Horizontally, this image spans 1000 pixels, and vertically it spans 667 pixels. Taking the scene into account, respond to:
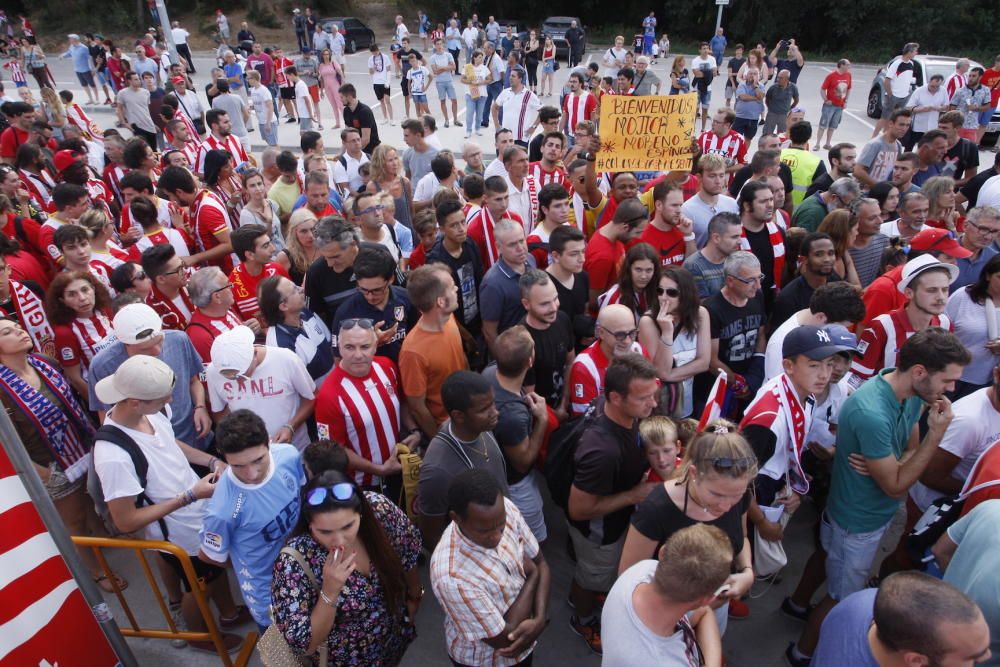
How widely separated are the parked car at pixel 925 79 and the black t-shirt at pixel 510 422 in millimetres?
14149

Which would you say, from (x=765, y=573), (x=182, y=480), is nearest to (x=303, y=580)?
(x=182, y=480)

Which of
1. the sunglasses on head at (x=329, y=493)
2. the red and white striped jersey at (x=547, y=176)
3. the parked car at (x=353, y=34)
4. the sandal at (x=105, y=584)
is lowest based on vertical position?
the sandal at (x=105, y=584)

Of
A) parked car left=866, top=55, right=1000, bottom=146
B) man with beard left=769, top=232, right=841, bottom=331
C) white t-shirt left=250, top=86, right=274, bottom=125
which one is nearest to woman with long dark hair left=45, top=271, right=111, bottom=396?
man with beard left=769, top=232, right=841, bottom=331

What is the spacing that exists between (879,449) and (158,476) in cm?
360

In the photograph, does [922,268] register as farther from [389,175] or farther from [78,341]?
[78,341]

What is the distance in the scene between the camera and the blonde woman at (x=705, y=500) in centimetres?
259

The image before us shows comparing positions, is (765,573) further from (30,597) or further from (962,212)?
(962,212)

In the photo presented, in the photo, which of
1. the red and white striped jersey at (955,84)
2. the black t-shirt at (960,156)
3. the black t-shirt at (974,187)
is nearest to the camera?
the black t-shirt at (974,187)

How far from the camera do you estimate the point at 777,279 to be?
5.50 meters

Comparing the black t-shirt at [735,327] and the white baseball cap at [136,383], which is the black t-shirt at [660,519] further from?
the white baseball cap at [136,383]

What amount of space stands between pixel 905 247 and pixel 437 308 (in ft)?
14.0

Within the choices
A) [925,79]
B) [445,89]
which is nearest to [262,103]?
[445,89]

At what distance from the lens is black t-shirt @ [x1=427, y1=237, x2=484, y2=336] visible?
525 cm

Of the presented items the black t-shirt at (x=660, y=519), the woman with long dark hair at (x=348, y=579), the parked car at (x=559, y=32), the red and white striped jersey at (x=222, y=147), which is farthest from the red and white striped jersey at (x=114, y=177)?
the parked car at (x=559, y=32)
